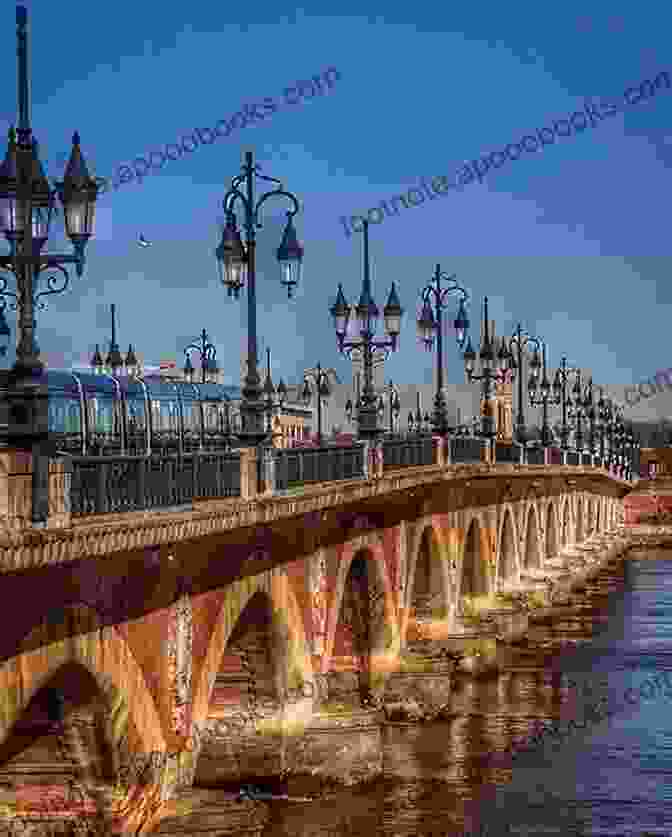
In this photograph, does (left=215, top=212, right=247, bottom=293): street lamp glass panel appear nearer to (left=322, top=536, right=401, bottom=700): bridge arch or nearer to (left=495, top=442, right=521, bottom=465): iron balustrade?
(left=322, top=536, right=401, bottom=700): bridge arch

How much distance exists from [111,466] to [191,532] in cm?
240

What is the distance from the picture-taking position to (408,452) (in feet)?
125

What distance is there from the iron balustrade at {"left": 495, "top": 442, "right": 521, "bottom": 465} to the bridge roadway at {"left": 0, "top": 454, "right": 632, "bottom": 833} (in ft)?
21.6

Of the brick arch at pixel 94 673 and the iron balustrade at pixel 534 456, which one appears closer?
the brick arch at pixel 94 673

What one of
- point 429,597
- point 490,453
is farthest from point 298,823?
point 490,453

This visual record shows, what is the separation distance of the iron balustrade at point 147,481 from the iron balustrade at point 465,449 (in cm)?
2238

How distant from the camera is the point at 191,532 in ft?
65.2

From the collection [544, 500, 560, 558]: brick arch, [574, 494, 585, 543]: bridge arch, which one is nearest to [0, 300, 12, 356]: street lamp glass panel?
[544, 500, 560, 558]: brick arch

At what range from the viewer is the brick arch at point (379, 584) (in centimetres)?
3139

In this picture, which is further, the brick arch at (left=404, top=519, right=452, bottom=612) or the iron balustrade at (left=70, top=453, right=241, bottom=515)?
the brick arch at (left=404, top=519, right=452, bottom=612)

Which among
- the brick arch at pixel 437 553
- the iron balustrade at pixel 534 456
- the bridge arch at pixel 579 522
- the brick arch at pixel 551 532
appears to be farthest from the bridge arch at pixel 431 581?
the bridge arch at pixel 579 522

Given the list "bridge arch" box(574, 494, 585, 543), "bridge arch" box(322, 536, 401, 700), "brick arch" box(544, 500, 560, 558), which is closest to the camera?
"bridge arch" box(322, 536, 401, 700)

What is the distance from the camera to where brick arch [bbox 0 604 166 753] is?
16.5 metres

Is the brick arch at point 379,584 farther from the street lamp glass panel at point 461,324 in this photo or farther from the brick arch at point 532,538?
the brick arch at point 532,538
